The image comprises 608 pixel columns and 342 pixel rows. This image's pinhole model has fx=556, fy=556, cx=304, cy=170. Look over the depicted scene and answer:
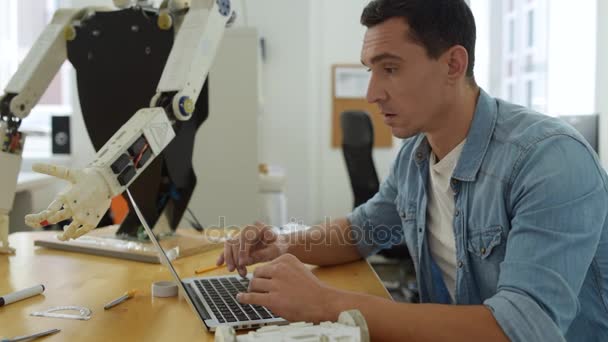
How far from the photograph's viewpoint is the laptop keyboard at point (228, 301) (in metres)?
0.87

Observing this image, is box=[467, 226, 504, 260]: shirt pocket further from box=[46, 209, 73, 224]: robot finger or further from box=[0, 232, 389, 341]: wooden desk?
box=[46, 209, 73, 224]: robot finger

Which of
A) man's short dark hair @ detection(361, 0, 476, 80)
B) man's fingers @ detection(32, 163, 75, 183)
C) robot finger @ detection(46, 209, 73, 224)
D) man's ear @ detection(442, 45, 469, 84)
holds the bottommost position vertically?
robot finger @ detection(46, 209, 73, 224)

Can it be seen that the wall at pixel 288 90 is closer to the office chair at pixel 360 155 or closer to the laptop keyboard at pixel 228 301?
the office chair at pixel 360 155

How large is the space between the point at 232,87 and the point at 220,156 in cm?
29

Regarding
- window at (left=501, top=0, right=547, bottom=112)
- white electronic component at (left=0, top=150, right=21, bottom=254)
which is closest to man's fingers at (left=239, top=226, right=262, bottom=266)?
white electronic component at (left=0, top=150, right=21, bottom=254)

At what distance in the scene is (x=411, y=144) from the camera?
126 centimetres

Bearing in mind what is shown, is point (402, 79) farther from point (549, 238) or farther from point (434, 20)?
point (549, 238)

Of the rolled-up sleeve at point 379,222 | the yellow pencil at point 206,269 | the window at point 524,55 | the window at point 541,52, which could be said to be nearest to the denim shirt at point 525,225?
the rolled-up sleeve at point 379,222

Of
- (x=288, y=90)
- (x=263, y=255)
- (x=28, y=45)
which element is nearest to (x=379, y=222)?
(x=263, y=255)

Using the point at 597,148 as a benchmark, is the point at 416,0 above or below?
above

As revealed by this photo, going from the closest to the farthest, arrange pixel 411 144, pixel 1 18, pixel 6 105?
pixel 411 144
pixel 6 105
pixel 1 18

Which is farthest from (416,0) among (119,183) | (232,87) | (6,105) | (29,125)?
(29,125)

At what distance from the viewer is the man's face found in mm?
1010

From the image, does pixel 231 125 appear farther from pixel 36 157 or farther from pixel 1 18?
pixel 1 18
